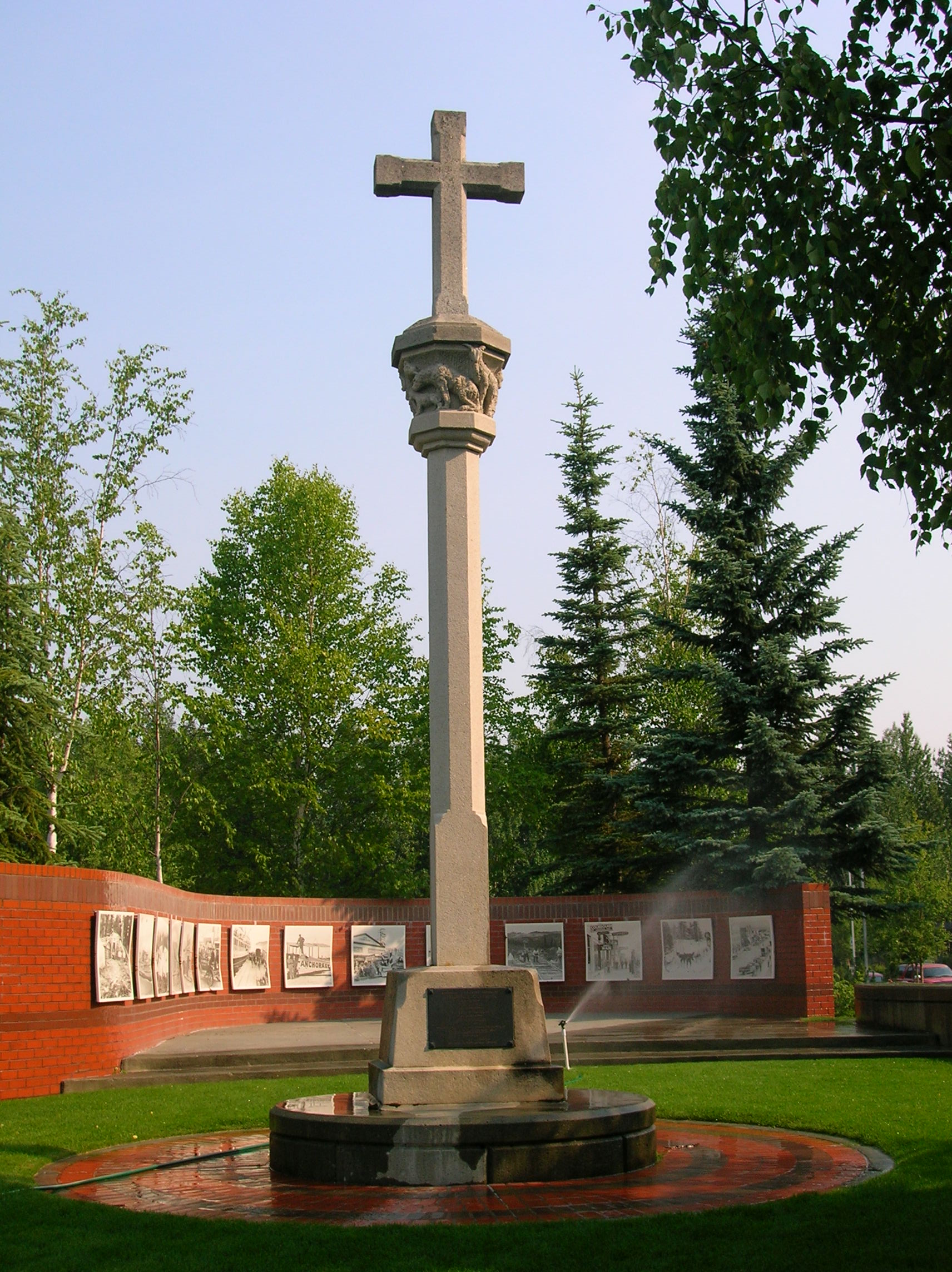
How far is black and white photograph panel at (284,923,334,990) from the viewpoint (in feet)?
73.2

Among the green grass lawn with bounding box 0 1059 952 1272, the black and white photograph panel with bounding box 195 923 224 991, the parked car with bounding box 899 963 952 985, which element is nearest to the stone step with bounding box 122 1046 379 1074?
the black and white photograph panel with bounding box 195 923 224 991

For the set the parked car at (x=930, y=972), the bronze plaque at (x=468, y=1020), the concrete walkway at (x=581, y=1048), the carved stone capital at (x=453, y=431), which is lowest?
the parked car at (x=930, y=972)

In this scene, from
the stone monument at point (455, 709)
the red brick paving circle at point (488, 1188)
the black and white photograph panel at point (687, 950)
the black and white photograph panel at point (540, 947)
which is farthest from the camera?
the black and white photograph panel at point (540, 947)

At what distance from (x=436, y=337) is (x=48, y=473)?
50.4 ft

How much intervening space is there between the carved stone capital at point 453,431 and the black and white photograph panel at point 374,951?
14.5 meters

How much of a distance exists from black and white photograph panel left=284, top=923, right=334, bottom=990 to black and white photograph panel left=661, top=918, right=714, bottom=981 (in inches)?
235

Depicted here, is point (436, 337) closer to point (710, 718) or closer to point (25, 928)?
point (25, 928)

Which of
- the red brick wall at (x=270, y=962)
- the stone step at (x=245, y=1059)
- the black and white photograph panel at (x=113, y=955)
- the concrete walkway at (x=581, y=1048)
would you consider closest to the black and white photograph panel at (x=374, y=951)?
the red brick wall at (x=270, y=962)

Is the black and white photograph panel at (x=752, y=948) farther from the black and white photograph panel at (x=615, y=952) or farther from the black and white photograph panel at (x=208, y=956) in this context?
the black and white photograph panel at (x=208, y=956)

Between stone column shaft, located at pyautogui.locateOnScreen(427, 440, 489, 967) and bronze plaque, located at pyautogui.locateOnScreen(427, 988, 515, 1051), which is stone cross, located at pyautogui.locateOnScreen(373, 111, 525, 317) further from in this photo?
bronze plaque, located at pyautogui.locateOnScreen(427, 988, 515, 1051)

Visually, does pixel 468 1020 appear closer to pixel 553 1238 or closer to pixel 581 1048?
pixel 553 1238

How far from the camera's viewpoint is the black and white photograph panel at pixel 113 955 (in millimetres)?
14930

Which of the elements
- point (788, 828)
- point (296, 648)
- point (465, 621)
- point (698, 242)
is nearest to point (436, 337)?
point (465, 621)

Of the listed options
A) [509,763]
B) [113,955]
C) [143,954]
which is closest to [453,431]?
[113,955]
